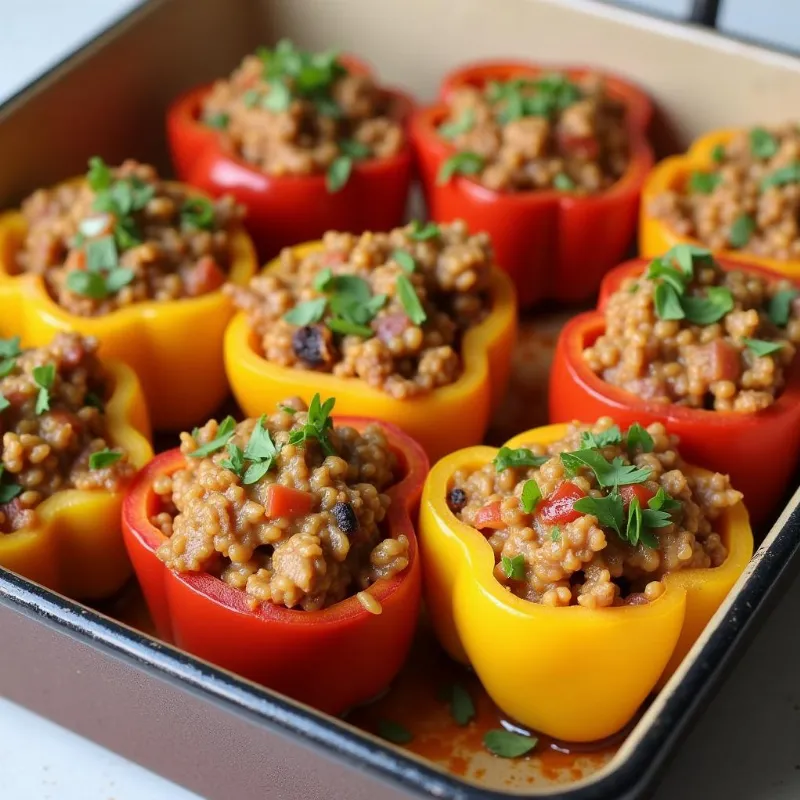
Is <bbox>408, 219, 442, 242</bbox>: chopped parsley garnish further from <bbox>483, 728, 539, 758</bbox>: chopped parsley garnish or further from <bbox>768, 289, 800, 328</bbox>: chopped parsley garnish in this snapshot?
<bbox>483, 728, 539, 758</bbox>: chopped parsley garnish

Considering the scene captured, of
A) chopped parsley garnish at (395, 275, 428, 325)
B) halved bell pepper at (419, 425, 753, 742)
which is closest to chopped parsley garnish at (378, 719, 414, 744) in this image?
halved bell pepper at (419, 425, 753, 742)

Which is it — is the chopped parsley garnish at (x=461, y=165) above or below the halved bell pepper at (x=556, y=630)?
above

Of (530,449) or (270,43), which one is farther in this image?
(270,43)

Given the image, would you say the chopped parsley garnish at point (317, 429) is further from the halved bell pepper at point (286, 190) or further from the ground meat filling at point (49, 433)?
the halved bell pepper at point (286, 190)

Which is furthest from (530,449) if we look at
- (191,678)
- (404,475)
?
(191,678)

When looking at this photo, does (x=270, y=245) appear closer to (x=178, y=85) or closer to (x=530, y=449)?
(x=178, y=85)

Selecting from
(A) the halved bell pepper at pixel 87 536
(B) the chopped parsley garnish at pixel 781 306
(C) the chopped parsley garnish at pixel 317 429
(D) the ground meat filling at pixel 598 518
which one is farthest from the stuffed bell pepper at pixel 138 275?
(B) the chopped parsley garnish at pixel 781 306

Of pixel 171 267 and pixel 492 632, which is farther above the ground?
pixel 171 267
